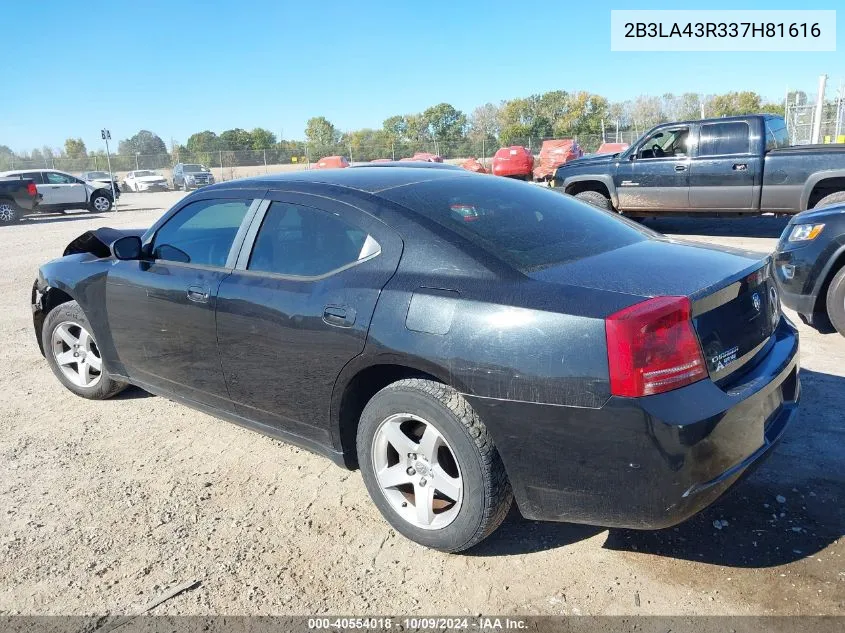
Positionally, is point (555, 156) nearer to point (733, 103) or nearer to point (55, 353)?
point (55, 353)

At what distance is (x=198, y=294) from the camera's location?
349cm

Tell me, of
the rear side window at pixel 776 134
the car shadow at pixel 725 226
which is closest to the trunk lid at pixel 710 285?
the rear side window at pixel 776 134

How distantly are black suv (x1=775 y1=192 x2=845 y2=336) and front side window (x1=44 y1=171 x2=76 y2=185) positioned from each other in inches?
935

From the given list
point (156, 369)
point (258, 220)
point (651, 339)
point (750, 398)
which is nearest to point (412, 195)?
point (258, 220)

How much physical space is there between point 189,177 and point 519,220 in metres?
38.7

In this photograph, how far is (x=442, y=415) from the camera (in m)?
2.54

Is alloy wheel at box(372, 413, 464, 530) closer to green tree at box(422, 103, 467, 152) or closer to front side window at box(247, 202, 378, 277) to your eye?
front side window at box(247, 202, 378, 277)

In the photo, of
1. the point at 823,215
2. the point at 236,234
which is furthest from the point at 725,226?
the point at 236,234

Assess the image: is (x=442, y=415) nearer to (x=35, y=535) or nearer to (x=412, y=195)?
(x=412, y=195)

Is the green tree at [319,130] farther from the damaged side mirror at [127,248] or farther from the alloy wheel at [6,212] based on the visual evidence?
the damaged side mirror at [127,248]

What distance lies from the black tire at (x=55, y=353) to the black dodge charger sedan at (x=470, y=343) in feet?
2.86

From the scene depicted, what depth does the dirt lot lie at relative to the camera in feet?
8.25

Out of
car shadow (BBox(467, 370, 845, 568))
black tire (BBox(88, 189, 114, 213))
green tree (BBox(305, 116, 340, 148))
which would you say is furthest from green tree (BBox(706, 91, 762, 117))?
car shadow (BBox(467, 370, 845, 568))

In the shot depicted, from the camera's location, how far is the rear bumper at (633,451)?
2207mm
